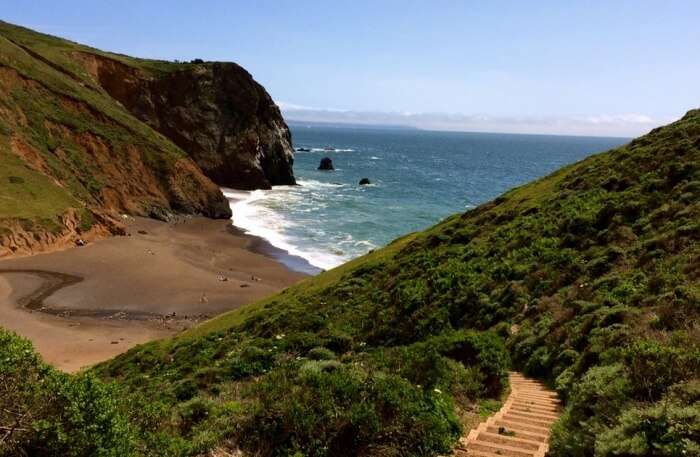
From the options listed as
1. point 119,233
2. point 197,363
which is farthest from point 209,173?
point 197,363

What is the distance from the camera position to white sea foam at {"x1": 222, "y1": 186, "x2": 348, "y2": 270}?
53.4m

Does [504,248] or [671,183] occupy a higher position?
[671,183]

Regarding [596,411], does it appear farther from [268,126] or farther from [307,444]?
[268,126]

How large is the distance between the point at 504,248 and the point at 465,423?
15790mm

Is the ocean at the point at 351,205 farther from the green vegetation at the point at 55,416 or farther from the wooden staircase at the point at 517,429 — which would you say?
the green vegetation at the point at 55,416

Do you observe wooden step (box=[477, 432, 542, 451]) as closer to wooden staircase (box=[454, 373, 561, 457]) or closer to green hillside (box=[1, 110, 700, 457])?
wooden staircase (box=[454, 373, 561, 457])

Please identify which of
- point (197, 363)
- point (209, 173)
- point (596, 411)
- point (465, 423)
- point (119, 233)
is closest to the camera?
point (596, 411)

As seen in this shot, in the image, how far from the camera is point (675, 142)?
1108 inches

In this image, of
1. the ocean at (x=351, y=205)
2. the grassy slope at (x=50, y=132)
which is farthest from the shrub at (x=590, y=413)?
the grassy slope at (x=50, y=132)

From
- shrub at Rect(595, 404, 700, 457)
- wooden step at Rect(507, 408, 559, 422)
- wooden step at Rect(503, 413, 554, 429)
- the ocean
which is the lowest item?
the ocean

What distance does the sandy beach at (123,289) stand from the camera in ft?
102

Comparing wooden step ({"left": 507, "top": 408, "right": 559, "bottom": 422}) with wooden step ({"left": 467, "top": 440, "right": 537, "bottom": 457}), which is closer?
wooden step ({"left": 467, "top": 440, "right": 537, "bottom": 457})

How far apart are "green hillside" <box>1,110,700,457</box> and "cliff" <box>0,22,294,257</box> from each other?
2905 cm

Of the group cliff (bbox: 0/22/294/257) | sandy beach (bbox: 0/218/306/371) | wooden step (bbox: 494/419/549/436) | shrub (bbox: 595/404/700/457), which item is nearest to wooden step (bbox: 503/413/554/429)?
wooden step (bbox: 494/419/549/436)
